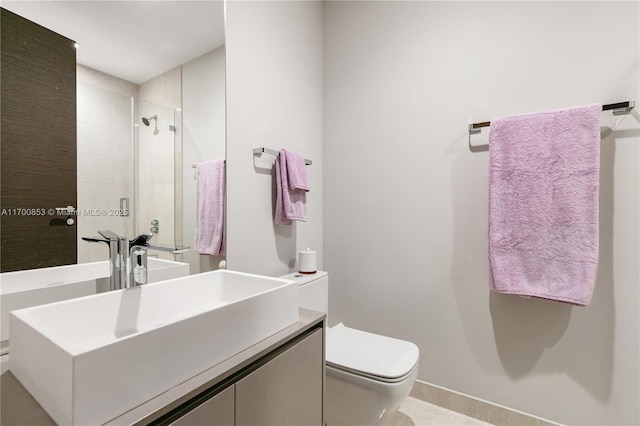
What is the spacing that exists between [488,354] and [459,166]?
975 millimetres

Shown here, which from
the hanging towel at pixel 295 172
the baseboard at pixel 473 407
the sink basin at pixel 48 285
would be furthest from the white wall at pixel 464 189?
the sink basin at pixel 48 285

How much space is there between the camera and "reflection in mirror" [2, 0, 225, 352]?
3.07 feet

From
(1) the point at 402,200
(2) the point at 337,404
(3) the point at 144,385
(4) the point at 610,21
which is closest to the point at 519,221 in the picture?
(1) the point at 402,200

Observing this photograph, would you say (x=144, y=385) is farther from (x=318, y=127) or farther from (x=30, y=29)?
(x=318, y=127)

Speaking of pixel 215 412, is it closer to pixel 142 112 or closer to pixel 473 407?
pixel 142 112

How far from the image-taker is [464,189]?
159 centimetres

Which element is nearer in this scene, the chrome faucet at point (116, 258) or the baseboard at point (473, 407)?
the chrome faucet at point (116, 258)

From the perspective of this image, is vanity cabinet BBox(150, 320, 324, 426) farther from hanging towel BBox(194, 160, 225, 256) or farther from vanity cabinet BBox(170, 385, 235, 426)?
hanging towel BBox(194, 160, 225, 256)

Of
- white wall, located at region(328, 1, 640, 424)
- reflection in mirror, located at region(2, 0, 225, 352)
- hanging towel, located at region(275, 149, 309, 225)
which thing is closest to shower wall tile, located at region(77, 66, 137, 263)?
reflection in mirror, located at region(2, 0, 225, 352)

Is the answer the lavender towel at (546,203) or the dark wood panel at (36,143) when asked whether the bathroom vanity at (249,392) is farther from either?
the lavender towel at (546,203)

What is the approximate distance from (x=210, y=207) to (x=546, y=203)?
146 centimetres

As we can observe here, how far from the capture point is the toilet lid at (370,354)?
121 cm

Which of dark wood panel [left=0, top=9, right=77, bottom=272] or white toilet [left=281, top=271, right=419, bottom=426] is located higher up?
dark wood panel [left=0, top=9, right=77, bottom=272]

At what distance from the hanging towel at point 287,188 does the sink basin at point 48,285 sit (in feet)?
2.69
